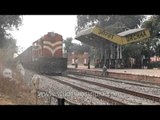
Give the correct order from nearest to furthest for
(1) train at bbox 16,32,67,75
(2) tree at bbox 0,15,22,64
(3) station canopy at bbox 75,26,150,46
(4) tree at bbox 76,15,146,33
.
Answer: (1) train at bbox 16,32,67,75 → (3) station canopy at bbox 75,26,150,46 → (2) tree at bbox 0,15,22,64 → (4) tree at bbox 76,15,146,33

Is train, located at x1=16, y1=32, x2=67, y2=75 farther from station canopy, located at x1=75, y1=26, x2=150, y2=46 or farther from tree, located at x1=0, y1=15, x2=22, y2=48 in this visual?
tree, located at x1=0, y1=15, x2=22, y2=48

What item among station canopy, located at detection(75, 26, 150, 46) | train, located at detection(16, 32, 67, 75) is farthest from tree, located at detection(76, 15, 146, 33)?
train, located at detection(16, 32, 67, 75)

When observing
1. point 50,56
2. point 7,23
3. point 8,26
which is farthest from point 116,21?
point 50,56

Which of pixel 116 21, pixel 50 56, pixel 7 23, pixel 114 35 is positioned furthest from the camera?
pixel 116 21

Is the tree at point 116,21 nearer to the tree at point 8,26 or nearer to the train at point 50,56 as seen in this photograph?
the tree at point 8,26

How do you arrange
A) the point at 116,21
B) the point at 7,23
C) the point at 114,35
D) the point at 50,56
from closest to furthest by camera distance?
the point at 50,56
the point at 114,35
the point at 7,23
the point at 116,21

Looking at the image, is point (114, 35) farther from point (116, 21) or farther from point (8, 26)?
point (116, 21)

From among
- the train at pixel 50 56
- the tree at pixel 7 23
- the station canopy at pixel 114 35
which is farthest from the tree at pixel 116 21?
the train at pixel 50 56

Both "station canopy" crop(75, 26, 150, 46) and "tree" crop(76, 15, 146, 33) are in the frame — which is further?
"tree" crop(76, 15, 146, 33)

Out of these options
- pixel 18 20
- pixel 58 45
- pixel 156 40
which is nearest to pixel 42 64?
pixel 58 45

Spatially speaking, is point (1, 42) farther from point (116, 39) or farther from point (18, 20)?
point (116, 39)

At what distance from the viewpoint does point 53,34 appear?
27.0 meters
